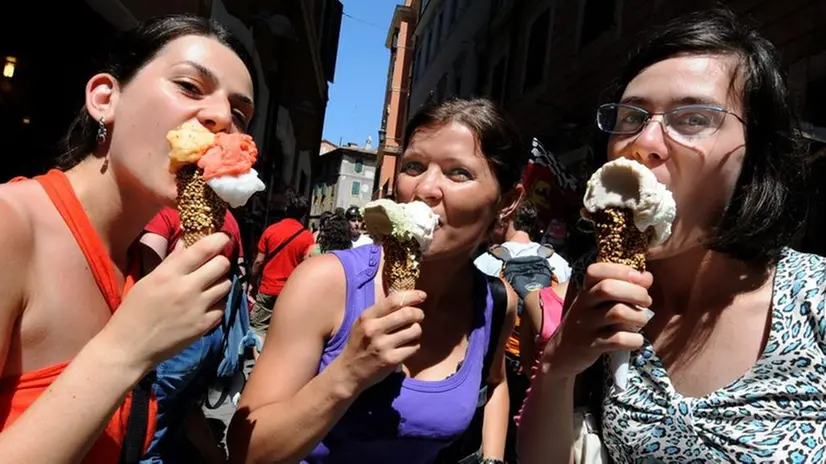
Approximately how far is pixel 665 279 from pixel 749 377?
18.4 inches

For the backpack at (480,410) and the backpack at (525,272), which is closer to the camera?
the backpack at (480,410)

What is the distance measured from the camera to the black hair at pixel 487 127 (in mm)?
2500

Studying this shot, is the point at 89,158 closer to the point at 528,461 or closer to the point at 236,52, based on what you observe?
the point at 236,52

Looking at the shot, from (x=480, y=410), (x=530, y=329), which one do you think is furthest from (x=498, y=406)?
(x=530, y=329)

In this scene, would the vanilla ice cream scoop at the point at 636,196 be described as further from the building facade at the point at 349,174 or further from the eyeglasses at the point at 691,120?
the building facade at the point at 349,174

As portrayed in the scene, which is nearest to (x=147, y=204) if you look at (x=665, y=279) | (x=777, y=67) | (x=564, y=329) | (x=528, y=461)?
(x=564, y=329)

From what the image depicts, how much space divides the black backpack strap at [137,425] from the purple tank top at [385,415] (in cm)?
60

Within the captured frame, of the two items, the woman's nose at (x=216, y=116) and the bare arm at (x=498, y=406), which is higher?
the woman's nose at (x=216, y=116)

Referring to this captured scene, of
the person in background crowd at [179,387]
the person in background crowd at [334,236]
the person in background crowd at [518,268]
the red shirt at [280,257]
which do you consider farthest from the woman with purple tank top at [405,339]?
the person in background crowd at [334,236]

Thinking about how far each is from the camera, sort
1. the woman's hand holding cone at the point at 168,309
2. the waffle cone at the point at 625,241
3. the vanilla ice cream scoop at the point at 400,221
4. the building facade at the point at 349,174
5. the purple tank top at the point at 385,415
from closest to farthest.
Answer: the woman's hand holding cone at the point at 168,309 → the waffle cone at the point at 625,241 → the vanilla ice cream scoop at the point at 400,221 → the purple tank top at the point at 385,415 → the building facade at the point at 349,174

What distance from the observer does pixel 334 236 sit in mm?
8508

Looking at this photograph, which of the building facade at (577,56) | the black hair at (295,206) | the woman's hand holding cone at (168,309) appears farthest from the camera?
the black hair at (295,206)

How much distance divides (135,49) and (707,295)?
2.24 metres

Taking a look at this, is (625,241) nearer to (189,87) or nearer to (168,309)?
(168,309)
